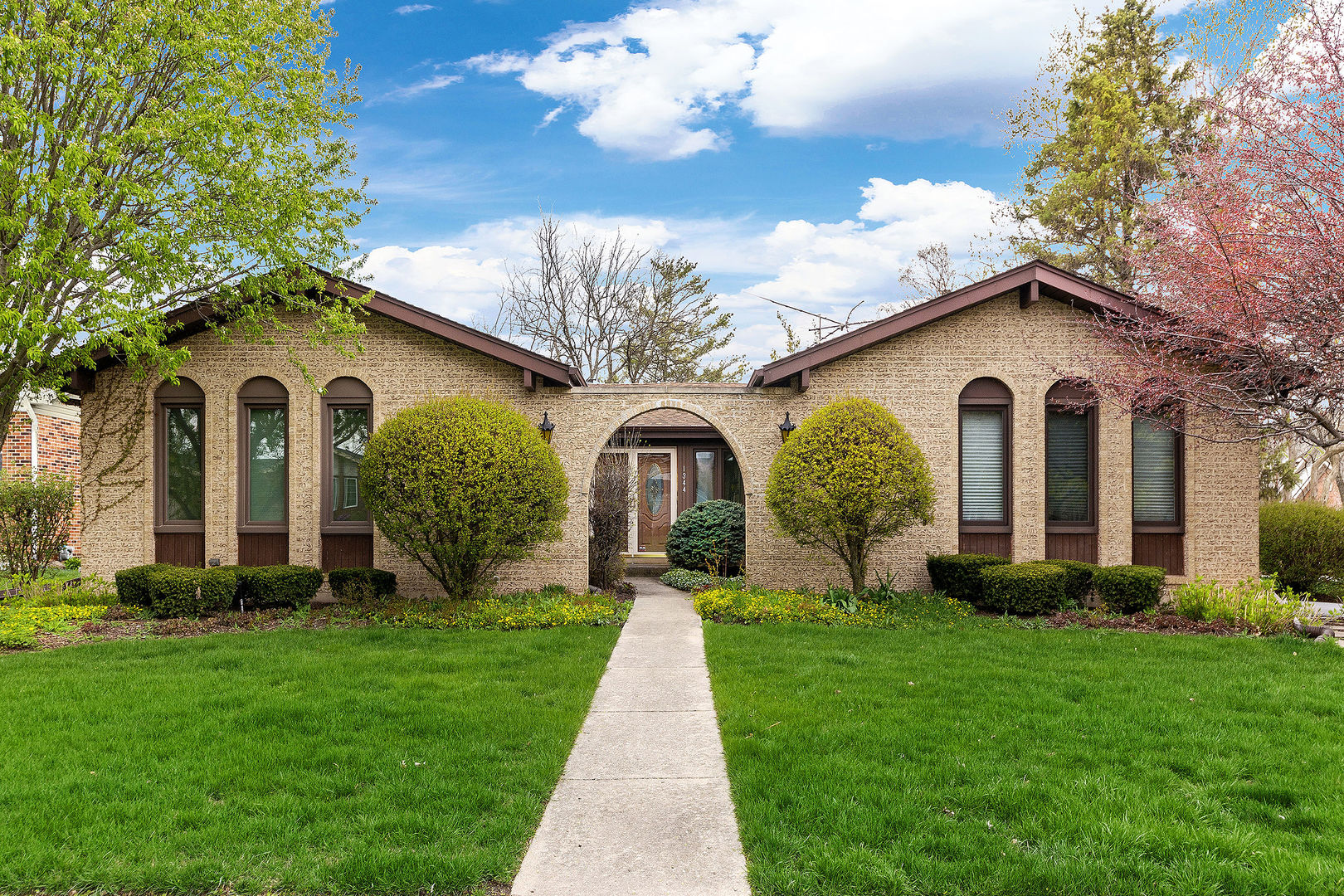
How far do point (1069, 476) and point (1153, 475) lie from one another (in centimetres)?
120

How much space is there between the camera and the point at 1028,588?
31.0 feet

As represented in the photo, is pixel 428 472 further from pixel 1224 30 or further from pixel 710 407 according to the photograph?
pixel 1224 30

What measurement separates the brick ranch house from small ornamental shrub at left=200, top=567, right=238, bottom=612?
1.25 m

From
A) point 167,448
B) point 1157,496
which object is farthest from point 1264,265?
point 167,448

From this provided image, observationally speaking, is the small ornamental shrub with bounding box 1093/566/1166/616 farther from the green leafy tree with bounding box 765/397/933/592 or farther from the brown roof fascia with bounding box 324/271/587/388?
the brown roof fascia with bounding box 324/271/587/388

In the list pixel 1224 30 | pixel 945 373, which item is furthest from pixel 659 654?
pixel 1224 30

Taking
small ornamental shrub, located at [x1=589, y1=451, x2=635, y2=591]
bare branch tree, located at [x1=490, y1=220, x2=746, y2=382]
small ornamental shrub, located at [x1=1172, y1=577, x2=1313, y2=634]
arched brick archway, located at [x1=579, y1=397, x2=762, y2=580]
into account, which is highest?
bare branch tree, located at [x1=490, y1=220, x2=746, y2=382]

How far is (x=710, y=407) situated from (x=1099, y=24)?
1713 centimetres

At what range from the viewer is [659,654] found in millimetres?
7777

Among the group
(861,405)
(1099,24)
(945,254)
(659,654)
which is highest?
(1099,24)

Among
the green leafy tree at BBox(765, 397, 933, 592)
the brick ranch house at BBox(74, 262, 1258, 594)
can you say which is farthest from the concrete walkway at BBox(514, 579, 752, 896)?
the brick ranch house at BBox(74, 262, 1258, 594)

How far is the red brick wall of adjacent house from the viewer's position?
16750mm

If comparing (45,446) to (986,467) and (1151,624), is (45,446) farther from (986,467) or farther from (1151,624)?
(1151,624)

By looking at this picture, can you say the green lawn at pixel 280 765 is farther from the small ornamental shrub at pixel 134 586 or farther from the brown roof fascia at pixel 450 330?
the brown roof fascia at pixel 450 330
